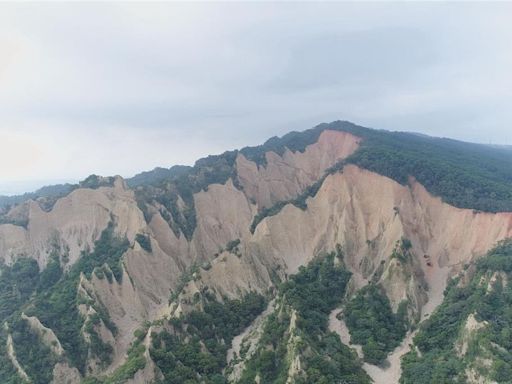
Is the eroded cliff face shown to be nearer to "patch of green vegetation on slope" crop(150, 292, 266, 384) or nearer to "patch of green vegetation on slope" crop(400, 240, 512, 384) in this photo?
"patch of green vegetation on slope" crop(150, 292, 266, 384)

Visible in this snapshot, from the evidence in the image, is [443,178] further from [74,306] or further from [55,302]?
[55,302]

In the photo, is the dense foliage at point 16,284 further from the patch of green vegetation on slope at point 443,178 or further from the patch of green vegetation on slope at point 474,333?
the patch of green vegetation on slope at point 474,333

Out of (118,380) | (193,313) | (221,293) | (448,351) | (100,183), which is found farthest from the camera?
(100,183)

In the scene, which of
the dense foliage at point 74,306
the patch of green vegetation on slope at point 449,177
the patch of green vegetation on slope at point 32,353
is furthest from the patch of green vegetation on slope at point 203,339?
the patch of green vegetation on slope at point 449,177

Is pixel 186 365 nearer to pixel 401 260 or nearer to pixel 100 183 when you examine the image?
pixel 401 260

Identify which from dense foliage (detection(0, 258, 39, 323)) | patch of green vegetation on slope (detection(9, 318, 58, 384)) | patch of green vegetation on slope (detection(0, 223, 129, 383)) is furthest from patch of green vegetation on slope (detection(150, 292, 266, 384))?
dense foliage (detection(0, 258, 39, 323))

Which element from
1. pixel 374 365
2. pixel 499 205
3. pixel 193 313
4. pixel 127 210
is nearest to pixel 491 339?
pixel 374 365

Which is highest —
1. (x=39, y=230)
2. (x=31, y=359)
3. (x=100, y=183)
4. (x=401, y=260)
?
(x=100, y=183)

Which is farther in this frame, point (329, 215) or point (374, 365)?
point (329, 215)
